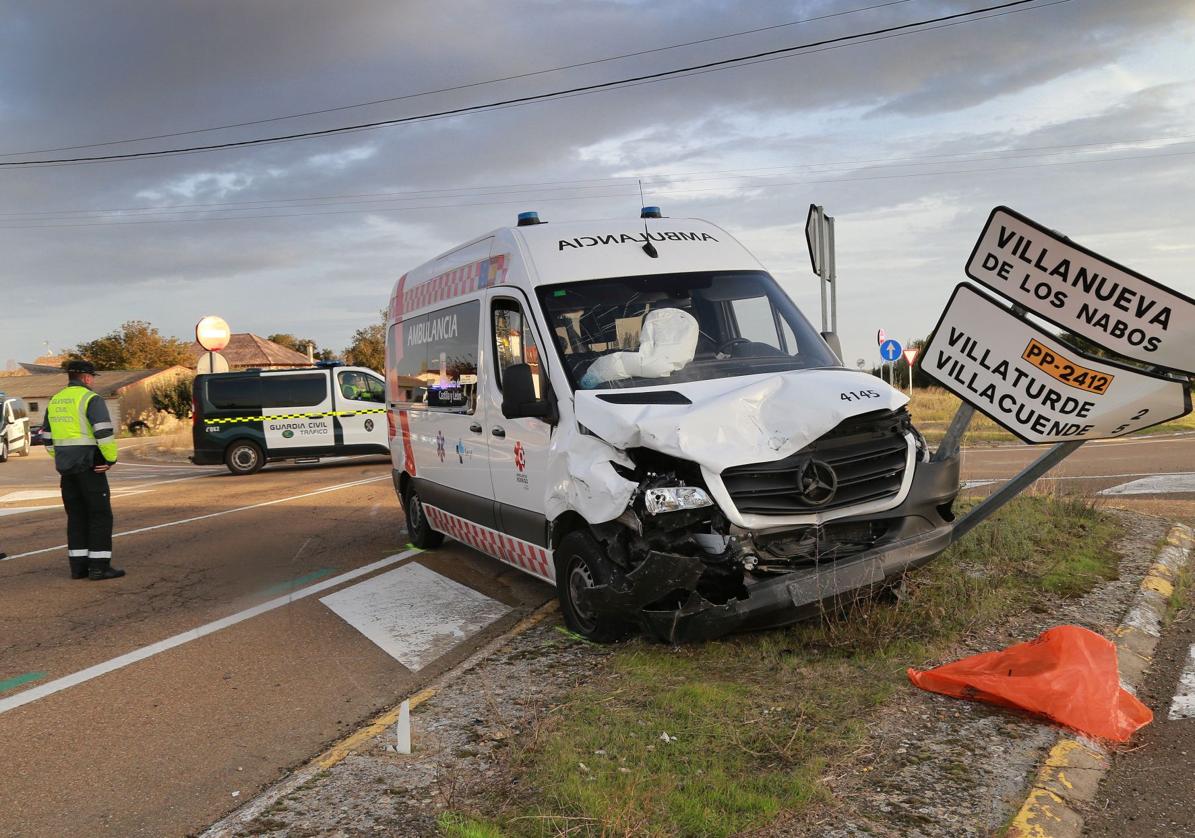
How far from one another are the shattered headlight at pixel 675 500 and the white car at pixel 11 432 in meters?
33.0

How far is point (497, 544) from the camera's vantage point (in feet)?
22.8

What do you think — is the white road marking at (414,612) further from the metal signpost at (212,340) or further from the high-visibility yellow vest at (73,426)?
the metal signpost at (212,340)

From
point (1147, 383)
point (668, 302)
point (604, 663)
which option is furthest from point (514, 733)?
point (1147, 383)

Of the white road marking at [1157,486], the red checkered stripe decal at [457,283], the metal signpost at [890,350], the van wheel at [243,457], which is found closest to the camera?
the red checkered stripe decal at [457,283]

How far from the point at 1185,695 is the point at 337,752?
392 centimetres

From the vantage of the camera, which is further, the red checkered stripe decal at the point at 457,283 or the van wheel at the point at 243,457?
the van wheel at the point at 243,457

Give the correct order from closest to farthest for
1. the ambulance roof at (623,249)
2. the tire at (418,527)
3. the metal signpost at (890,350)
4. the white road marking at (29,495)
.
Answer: the ambulance roof at (623,249), the tire at (418,527), the white road marking at (29,495), the metal signpost at (890,350)

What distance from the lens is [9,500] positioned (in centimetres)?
1688

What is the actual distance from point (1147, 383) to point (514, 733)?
3499mm

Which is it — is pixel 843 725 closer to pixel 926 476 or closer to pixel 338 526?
pixel 926 476

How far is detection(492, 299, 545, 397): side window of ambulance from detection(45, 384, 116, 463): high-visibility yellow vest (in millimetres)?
4033

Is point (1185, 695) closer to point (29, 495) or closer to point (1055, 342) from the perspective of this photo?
point (1055, 342)

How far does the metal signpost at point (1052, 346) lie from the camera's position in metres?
4.79

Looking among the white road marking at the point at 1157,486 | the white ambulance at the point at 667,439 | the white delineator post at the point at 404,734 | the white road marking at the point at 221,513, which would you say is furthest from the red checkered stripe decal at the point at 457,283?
the white road marking at the point at 1157,486
